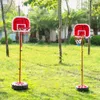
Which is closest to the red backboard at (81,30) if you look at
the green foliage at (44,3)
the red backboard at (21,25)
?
the red backboard at (21,25)

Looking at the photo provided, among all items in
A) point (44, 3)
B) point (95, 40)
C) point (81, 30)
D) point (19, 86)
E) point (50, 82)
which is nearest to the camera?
point (19, 86)

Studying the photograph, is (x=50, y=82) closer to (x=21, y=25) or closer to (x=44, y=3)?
(x=21, y=25)

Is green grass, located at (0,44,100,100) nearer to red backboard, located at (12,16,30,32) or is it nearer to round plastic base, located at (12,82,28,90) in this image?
round plastic base, located at (12,82,28,90)

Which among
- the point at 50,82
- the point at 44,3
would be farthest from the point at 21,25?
the point at 44,3

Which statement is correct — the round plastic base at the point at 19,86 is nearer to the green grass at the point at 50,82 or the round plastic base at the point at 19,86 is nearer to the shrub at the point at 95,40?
the green grass at the point at 50,82

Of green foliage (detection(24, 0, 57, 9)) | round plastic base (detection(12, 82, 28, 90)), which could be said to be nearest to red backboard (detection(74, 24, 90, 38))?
round plastic base (detection(12, 82, 28, 90))

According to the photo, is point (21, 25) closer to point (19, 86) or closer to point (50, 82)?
point (19, 86)

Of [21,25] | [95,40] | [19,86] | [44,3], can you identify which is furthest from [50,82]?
[95,40]

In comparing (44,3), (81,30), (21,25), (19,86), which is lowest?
(19,86)

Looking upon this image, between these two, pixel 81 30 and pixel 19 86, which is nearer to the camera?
pixel 19 86

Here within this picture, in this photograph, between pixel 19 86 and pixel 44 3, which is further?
pixel 44 3

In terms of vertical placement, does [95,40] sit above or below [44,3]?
below

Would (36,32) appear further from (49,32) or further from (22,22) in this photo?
(22,22)

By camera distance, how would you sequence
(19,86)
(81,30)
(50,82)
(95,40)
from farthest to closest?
(95,40) < (50,82) < (81,30) < (19,86)
